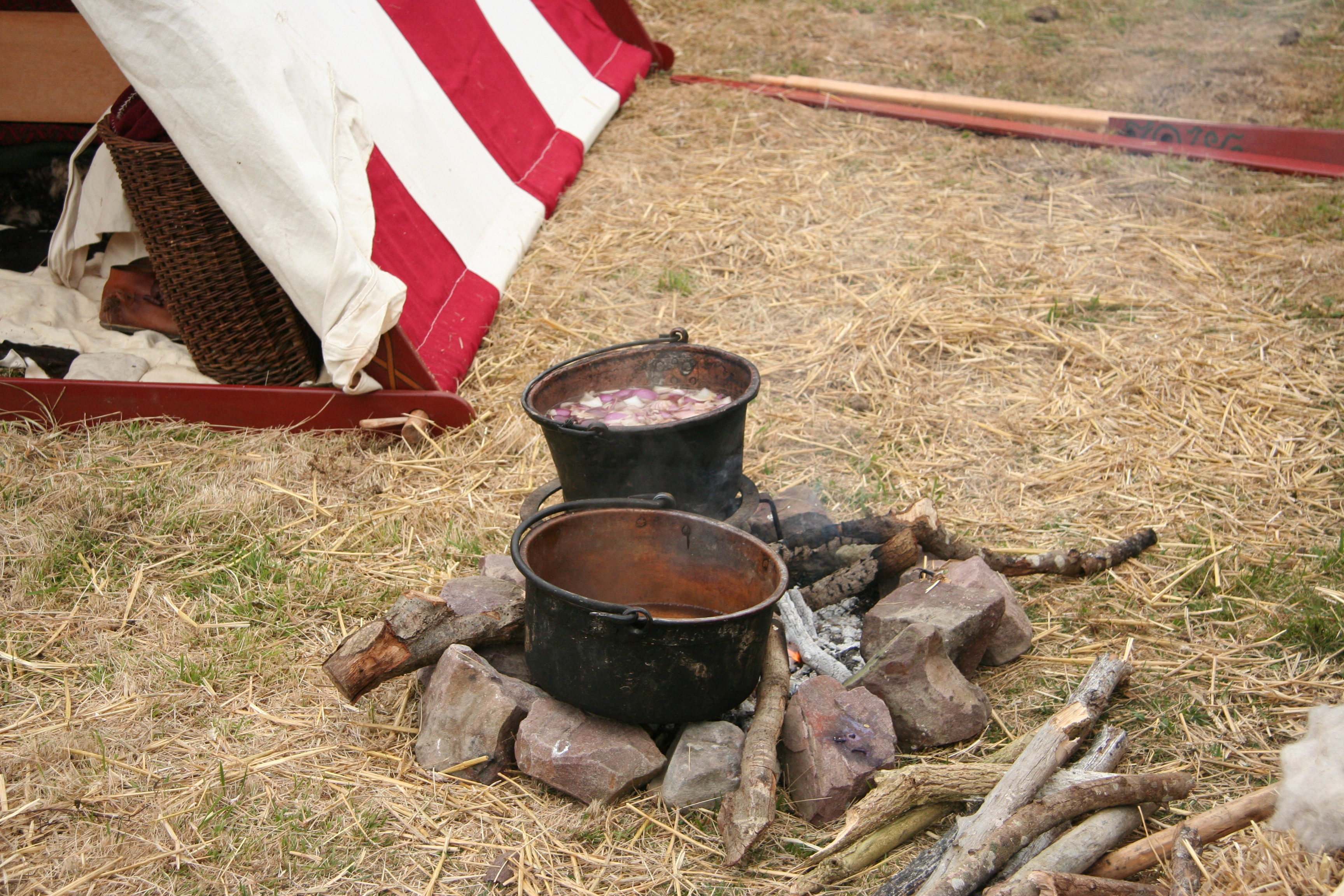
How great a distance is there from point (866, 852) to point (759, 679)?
0.48 meters

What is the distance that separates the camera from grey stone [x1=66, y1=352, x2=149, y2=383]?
3.74 m

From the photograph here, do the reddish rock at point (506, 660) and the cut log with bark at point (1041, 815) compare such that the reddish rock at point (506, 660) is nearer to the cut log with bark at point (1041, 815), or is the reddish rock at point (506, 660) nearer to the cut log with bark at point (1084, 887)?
the cut log with bark at point (1041, 815)

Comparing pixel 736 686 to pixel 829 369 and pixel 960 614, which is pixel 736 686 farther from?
pixel 829 369

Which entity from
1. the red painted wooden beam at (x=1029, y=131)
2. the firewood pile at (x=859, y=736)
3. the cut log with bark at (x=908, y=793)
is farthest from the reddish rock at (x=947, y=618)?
the red painted wooden beam at (x=1029, y=131)

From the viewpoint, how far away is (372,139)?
3.71 metres

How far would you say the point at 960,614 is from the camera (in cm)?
249

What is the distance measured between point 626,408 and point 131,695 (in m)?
1.57

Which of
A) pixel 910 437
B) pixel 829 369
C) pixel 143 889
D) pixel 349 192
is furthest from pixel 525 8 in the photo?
pixel 143 889

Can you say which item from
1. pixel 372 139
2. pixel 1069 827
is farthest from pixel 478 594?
pixel 372 139

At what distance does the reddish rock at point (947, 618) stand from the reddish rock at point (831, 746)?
23 cm

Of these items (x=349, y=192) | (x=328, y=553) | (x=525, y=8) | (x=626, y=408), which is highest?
(x=525, y=8)

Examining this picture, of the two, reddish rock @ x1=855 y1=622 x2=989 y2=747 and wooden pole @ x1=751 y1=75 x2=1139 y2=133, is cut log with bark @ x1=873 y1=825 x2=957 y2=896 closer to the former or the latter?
reddish rock @ x1=855 y1=622 x2=989 y2=747

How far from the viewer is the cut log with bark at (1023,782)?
192 centimetres

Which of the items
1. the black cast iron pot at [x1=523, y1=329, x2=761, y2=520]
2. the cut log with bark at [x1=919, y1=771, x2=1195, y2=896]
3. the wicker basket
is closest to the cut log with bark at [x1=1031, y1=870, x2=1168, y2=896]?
the cut log with bark at [x1=919, y1=771, x2=1195, y2=896]
